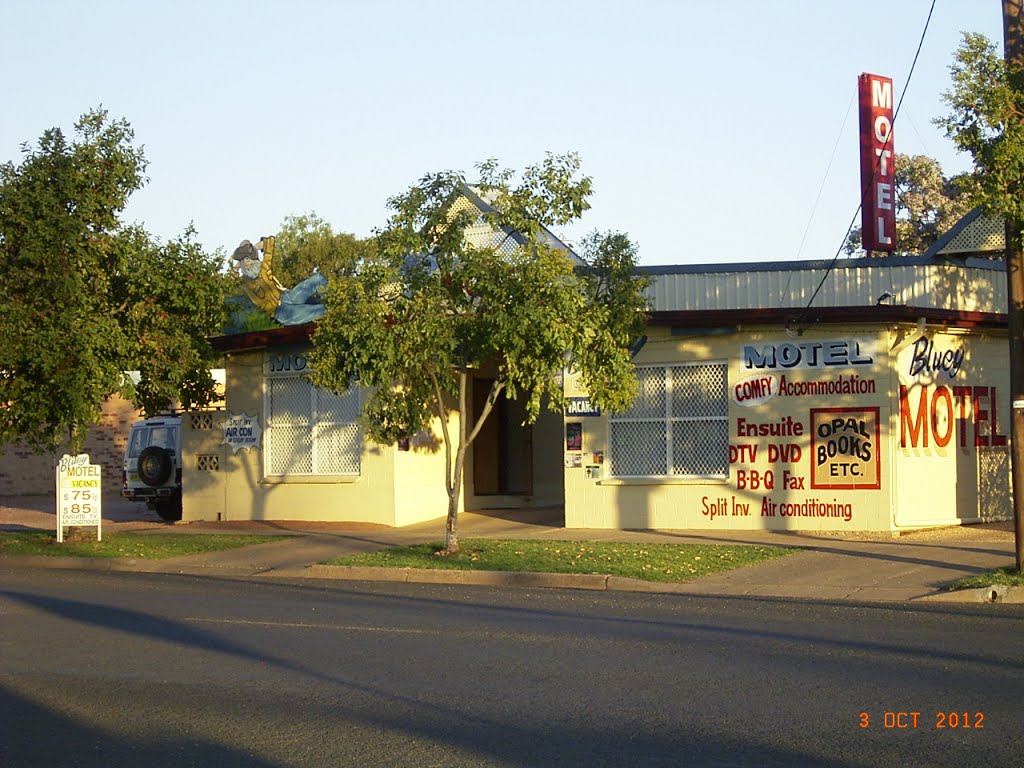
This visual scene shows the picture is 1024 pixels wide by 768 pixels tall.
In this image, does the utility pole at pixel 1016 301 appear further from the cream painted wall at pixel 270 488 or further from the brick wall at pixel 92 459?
the brick wall at pixel 92 459

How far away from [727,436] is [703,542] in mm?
2235

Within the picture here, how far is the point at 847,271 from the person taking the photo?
28844mm

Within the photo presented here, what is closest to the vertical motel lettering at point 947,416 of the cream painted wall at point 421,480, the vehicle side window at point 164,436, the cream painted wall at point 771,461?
the cream painted wall at point 771,461

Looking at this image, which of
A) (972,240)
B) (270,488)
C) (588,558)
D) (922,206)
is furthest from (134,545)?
(922,206)

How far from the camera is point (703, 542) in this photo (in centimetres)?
1884

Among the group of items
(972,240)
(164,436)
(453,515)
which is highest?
(972,240)

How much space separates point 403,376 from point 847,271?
14762mm

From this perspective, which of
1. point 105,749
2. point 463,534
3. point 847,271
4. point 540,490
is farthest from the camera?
Result: point 847,271

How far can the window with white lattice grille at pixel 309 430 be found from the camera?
22.8 meters

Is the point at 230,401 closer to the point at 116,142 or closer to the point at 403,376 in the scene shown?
the point at 116,142

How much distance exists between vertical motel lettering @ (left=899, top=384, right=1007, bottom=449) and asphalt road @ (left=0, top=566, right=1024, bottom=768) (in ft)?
22.8

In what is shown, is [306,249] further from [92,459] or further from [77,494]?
[77,494]

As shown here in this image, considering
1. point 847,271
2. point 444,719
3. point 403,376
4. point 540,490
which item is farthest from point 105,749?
point 847,271
